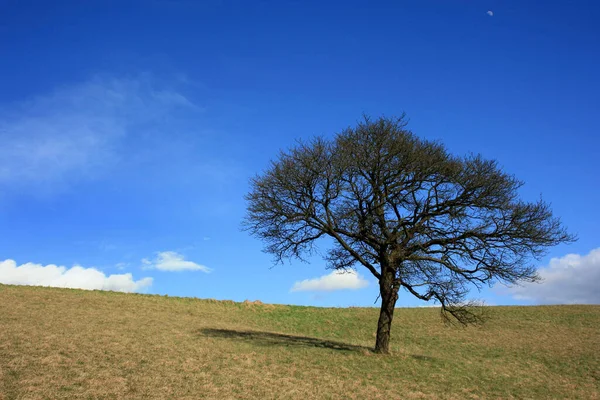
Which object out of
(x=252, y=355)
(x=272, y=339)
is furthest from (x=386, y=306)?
(x=272, y=339)

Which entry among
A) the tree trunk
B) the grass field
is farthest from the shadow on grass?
the tree trunk

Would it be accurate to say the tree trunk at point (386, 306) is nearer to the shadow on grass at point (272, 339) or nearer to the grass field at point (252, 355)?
the grass field at point (252, 355)

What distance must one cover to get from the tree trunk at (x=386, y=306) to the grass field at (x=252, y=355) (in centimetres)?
95

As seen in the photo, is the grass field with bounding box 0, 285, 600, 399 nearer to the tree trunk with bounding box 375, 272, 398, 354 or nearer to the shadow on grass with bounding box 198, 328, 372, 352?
the shadow on grass with bounding box 198, 328, 372, 352

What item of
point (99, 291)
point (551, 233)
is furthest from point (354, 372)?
point (99, 291)

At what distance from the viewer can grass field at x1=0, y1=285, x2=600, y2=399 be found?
17.8m

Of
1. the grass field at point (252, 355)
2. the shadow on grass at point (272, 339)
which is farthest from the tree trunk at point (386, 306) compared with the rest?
the shadow on grass at point (272, 339)

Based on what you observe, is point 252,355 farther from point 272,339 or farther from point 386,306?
point 386,306

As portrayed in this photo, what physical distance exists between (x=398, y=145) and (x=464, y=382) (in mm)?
13146

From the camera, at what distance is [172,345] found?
79.0ft

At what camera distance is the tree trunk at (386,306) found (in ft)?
84.8

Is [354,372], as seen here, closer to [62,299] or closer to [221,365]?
[221,365]

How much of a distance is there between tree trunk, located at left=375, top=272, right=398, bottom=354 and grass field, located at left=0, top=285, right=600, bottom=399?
0.95 metres

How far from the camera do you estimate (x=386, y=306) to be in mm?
25875
